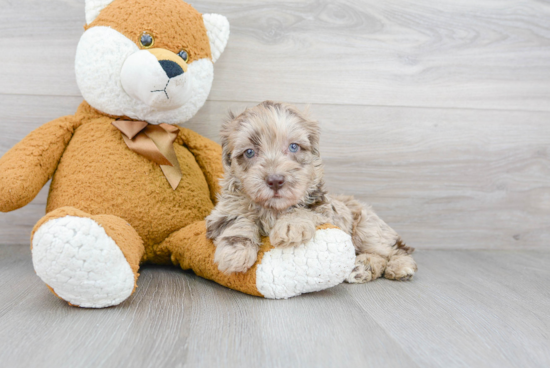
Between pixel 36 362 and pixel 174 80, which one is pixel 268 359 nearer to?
pixel 36 362

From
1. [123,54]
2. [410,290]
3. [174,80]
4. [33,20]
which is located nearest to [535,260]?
[410,290]

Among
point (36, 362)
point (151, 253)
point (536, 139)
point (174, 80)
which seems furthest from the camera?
point (536, 139)

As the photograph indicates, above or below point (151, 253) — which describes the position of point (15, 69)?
above

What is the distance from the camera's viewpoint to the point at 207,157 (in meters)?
2.06

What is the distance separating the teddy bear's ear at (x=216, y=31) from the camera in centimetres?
196

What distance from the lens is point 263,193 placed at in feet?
4.80

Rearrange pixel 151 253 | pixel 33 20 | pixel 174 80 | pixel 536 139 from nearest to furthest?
pixel 174 80
pixel 151 253
pixel 33 20
pixel 536 139

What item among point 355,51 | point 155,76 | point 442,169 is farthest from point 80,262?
point 442,169

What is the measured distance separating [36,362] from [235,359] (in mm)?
503

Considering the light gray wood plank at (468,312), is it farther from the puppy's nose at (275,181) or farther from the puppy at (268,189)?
the puppy's nose at (275,181)

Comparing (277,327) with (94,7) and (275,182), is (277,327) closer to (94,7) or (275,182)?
(275,182)

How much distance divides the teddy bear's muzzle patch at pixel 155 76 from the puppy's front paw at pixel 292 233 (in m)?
0.72

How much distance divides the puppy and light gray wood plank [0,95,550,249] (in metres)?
0.67

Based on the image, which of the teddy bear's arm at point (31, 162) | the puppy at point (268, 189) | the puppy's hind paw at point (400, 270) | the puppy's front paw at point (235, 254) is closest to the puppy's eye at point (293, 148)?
the puppy at point (268, 189)
